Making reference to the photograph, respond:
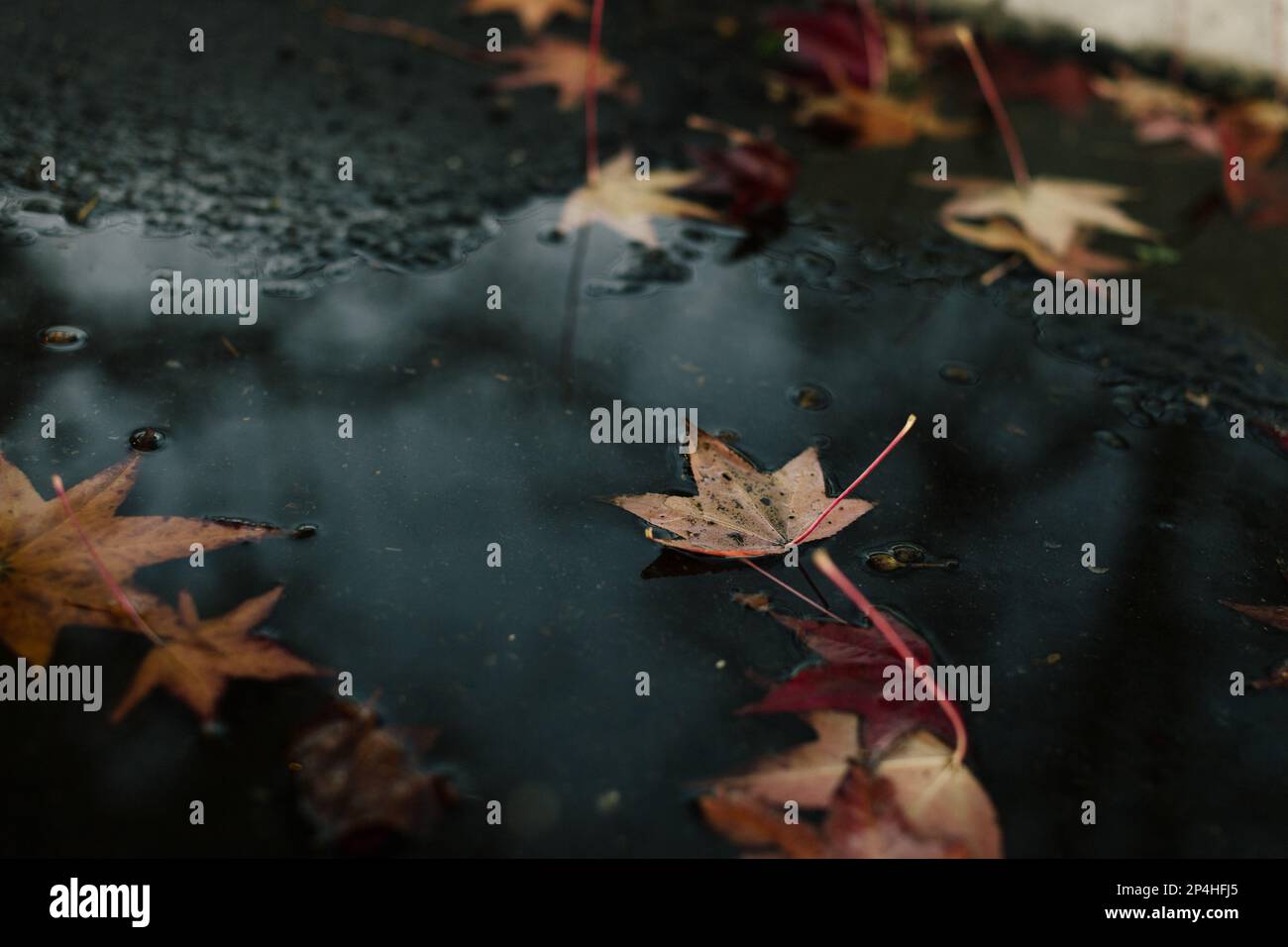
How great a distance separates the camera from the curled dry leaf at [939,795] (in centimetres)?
104

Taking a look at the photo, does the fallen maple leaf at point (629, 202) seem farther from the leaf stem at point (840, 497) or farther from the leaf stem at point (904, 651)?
the leaf stem at point (904, 651)

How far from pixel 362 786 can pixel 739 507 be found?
1.90 feet

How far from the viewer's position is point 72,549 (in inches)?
47.1

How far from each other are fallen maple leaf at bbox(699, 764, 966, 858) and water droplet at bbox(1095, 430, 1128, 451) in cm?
76

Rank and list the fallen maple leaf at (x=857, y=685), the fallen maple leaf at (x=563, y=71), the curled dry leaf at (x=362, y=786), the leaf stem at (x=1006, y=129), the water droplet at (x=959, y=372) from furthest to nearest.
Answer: the fallen maple leaf at (x=563, y=71) < the leaf stem at (x=1006, y=129) < the water droplet at (x=959, y=372) < the fallen maple leaf at (x=857, y=685) < the curled dry leaf at (x=362, y=786)

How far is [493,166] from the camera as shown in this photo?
2.07 meters

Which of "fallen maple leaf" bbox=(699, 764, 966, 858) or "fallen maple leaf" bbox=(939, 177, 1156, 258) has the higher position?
"fallen maple leaf" bbox=(939, 177, 1156, 258)

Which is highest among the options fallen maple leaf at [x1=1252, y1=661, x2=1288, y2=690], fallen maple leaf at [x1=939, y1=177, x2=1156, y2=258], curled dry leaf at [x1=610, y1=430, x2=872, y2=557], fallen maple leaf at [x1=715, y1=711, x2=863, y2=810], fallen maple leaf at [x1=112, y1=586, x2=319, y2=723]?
fallen maple leaf at [x1=939, y1=177, x2=1156, y2=258]

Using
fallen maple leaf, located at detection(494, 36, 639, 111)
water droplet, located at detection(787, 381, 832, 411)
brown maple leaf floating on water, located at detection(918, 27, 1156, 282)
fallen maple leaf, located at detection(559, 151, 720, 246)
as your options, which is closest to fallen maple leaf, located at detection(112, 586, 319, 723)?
water droplet, located at detection(787, 381, 832, 411)

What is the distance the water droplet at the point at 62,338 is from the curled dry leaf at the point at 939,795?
4.13 ft

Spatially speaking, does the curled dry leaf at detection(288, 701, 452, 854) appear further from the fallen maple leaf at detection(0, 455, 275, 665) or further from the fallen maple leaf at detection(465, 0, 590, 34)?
the fallen maple leaf at detection(465, 0, 590, 34)

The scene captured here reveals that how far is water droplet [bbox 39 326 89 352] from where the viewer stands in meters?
1.50

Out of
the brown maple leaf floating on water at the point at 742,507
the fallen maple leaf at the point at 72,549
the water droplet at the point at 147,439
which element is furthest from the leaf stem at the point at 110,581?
the brown maple leaf floating on water at the point at 742,507
